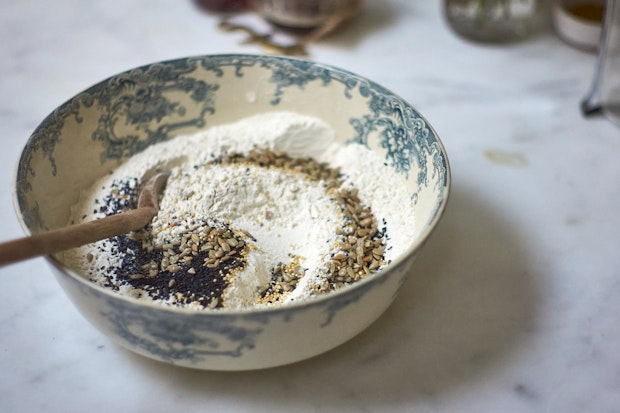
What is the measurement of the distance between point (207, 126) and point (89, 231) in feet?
0.97

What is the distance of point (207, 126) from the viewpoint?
0.86m

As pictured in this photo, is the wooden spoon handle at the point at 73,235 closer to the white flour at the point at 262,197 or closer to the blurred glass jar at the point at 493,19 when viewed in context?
the white flour at the point at 262,197

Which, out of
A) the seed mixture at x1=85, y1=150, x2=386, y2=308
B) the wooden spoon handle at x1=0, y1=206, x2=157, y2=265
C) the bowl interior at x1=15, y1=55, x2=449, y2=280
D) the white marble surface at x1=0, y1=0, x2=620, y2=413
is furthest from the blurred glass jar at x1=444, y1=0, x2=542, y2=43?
the wooden spoon handle at x1=0, y1=206, x2=157, y2=265

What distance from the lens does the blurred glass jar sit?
113 cm

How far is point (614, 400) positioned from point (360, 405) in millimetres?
230

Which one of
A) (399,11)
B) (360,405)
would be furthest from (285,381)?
(399,11)

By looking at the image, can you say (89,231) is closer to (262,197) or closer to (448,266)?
(262,197)

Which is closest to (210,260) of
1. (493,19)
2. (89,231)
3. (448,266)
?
(89,231)

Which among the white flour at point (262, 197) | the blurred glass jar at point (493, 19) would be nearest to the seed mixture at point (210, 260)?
the white flour at point (262, 197)

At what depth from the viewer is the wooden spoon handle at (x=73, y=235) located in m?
0.52

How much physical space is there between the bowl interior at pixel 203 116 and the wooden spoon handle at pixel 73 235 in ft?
0.24

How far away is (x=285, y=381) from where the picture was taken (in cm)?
60

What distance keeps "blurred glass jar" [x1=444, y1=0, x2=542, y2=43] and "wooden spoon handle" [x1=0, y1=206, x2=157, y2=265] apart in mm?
703

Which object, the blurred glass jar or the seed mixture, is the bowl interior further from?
the blurred glass jar
